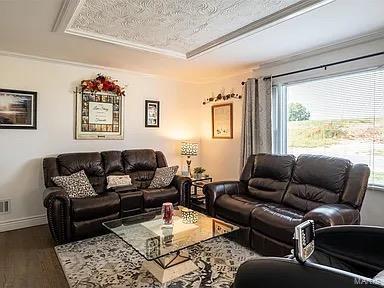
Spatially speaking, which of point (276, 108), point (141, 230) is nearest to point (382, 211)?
point (276, 108)

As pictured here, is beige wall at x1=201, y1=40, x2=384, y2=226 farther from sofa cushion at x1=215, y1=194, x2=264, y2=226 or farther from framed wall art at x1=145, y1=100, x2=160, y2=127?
sofa cushion at x1=215, y1=194, x2=264, y2=226

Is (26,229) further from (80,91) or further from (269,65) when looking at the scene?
(269,65)

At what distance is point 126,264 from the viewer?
105 inches

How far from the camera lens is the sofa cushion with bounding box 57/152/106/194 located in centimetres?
373

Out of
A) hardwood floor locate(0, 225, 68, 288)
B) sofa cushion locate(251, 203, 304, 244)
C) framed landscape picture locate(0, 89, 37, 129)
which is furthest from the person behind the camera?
framed landscape picture locate(0, 89, 37, 129)

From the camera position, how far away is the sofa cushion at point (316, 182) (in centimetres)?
287

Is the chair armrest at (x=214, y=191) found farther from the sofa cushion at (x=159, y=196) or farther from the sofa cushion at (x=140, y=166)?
the sofa cushion at (x=140, y=166)

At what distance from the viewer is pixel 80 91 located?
13.8 feet

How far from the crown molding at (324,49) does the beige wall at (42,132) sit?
84.4 inches

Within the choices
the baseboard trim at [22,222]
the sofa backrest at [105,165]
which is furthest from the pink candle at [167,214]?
the baseboard trim at [22,222]

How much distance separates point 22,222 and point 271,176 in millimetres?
3489

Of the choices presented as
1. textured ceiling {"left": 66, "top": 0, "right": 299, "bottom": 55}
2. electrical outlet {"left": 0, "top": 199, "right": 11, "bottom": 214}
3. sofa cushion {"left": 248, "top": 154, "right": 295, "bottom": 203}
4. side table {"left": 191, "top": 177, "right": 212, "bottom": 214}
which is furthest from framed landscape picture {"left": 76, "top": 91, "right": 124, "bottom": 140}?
sofa cushion {"left": 248, "top": 154, "right": 295, "bottom": 203}

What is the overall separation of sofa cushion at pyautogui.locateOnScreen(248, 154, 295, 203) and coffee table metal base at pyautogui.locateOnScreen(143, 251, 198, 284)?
4.52 ft

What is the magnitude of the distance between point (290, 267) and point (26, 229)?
12.4ft
